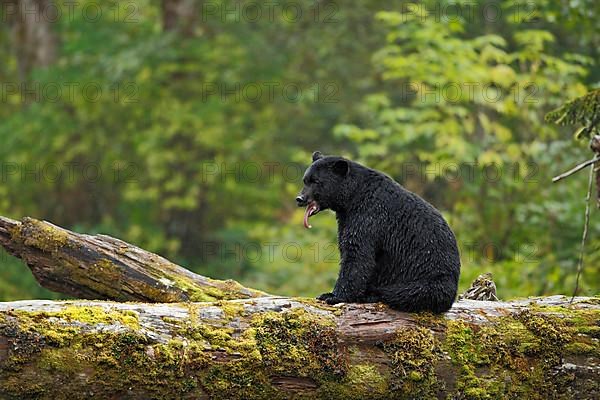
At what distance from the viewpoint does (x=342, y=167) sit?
6.05 meters

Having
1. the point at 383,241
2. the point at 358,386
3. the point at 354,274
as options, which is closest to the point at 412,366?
the point at 358,386

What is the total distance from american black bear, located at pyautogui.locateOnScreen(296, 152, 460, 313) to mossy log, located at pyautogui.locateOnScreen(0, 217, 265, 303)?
4.16 feet

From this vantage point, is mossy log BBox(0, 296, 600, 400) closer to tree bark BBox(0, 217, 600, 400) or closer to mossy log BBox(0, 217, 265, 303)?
tree bark BBox(0, 217, 600, 400)

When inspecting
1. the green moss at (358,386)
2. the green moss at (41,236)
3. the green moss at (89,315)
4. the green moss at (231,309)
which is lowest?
the green moss at (358,386)

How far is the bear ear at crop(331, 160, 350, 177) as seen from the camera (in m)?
6.04

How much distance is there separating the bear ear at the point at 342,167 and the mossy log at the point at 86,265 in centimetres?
149

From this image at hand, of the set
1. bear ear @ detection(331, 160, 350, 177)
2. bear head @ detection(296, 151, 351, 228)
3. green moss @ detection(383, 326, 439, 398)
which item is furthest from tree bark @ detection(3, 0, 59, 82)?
green moss @ detection(383, 326, 439, 398)

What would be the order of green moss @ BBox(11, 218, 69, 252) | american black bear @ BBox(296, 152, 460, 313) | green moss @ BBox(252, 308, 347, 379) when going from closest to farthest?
green moss @ BBox(252, 308, 347, 379) → american black bear @ BBox(296, 152, 460, 313) → green moss @ BBox(11, 218, 69, 252)

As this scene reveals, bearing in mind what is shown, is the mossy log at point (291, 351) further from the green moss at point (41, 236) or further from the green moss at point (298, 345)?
the green moss at point (41, 236)

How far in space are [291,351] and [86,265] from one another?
6.19 feet

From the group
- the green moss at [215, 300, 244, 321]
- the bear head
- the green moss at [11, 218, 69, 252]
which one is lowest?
the green moss at [215, 300, 244, 321]

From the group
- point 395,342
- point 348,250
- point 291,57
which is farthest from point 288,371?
point 291,57

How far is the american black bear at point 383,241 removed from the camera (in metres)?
5.39

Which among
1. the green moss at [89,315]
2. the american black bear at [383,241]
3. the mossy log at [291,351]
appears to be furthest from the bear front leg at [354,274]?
the green moss at [89,315]
